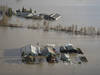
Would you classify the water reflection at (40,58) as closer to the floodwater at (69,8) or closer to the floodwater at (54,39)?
the floodwater at (54,39)

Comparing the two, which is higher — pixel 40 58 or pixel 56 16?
pixel 56 16

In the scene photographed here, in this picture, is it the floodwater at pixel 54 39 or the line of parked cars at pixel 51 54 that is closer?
the floodwater at pixel 54 39

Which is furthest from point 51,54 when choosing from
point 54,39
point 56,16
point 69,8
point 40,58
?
point 69,8

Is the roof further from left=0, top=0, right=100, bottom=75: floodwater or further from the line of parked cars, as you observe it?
the line of parked cars

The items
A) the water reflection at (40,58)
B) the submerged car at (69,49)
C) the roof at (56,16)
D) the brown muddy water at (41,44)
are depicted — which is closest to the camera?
the brown muddy water at (41,44)

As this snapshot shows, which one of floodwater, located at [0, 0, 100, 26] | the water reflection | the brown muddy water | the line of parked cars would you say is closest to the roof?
floodwater, located at [0, 0, 100, 26]

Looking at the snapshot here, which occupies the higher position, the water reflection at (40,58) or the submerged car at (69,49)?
the submerged car at (69,49)

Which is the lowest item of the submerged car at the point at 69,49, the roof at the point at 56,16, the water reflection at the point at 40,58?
the water reflection at the point at 40,58

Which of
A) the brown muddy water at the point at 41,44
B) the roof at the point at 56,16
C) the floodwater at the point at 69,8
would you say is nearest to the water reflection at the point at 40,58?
the brown muddy water at the point at 41,44

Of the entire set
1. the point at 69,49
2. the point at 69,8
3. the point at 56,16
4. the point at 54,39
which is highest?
the point at 69,8

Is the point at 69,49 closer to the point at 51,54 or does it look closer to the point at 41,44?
the point at 51,54
